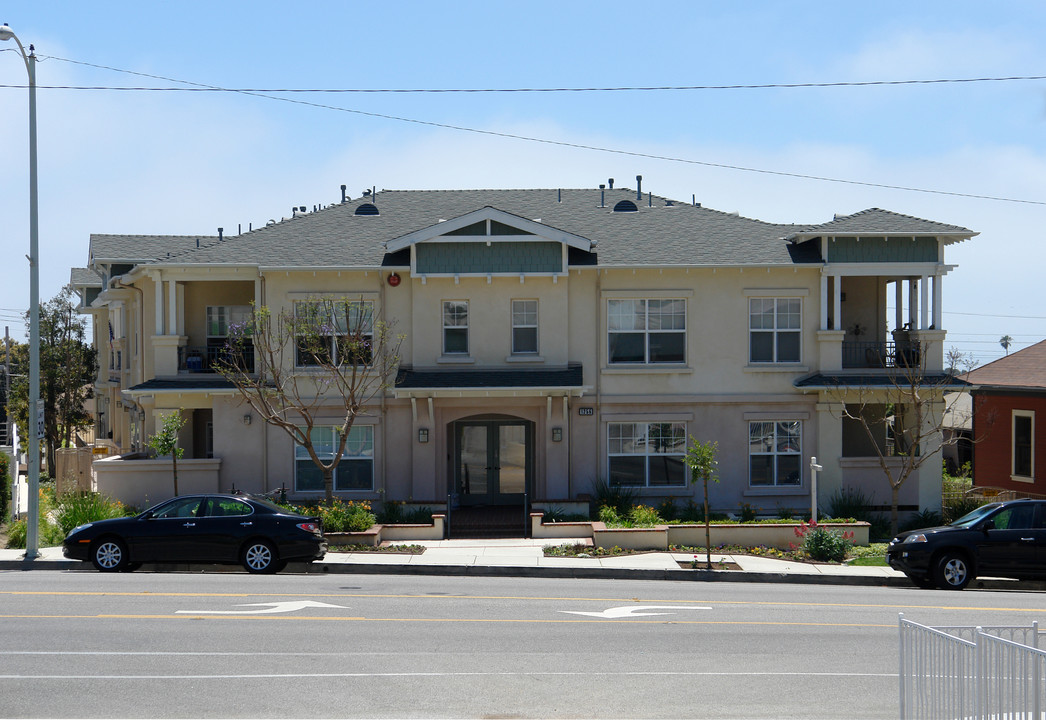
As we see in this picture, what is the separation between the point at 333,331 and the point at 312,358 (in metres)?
2.23

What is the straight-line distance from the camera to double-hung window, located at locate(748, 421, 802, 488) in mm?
26500

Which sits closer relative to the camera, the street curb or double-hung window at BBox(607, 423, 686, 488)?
the street curb

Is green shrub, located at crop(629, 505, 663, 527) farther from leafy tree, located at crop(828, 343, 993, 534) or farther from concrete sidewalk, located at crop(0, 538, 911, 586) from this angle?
leafy tree, located at crop(828, 343, 993, 534)

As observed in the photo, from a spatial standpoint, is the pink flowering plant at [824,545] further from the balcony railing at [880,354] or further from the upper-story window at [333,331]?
the upper-story window at [333,331]

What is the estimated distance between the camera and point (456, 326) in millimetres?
26094

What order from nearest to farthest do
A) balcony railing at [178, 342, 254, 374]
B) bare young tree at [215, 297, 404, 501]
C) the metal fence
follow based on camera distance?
1. the metal fence
2. bare young tree at [215, 297, 404, 501]
3. balcony railing at [178, 342, 254, 374]

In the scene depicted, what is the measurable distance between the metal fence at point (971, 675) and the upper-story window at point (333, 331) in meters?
16.8

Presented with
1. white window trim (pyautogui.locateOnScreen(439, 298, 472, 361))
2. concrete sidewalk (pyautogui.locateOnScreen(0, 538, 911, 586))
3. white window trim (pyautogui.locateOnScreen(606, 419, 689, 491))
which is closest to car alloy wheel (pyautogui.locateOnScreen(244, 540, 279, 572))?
concrete sidewalk (pyautogui.locateOnScreen(0, 538, 911, 586))

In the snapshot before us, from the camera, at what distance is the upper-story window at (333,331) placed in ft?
78.3

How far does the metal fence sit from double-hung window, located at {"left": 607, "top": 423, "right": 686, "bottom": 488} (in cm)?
1855

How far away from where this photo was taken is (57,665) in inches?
438

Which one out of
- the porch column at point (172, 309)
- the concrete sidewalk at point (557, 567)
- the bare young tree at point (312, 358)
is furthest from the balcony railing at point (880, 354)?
the porch column at point (172, 309)

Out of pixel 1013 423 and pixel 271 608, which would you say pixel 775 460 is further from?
pixel 271 608

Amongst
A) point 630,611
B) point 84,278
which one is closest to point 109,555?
point 630,611
